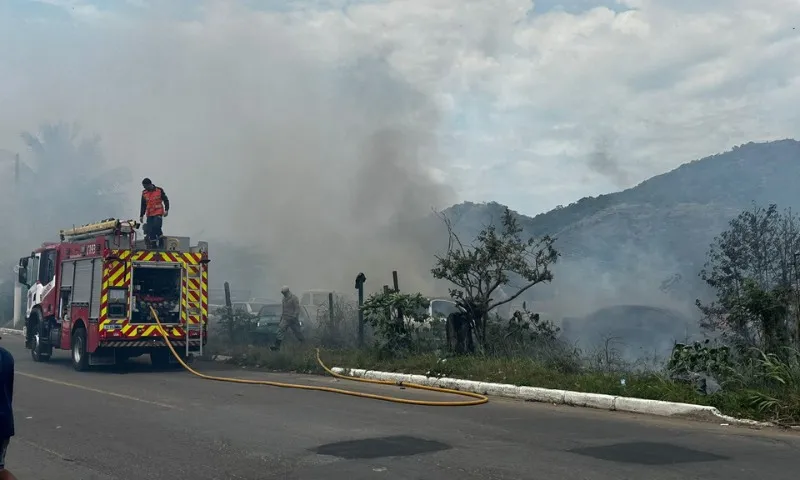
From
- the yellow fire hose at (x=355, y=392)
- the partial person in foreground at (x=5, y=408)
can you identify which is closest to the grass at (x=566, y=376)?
the yellow fire hose at (x=355, y=392)

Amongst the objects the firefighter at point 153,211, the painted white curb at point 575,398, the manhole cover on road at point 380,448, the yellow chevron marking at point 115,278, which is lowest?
the manhole cover on road at point 380,448

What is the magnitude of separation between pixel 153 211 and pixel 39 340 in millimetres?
4565

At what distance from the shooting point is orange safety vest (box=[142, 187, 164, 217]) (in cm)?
1639

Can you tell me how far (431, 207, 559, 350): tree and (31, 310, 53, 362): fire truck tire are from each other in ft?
31.9

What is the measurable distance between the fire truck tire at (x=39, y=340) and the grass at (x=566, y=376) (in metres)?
4.76

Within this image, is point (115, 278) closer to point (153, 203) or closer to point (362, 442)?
point (153, 203)

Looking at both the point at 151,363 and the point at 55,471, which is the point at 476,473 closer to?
the point at 55,471

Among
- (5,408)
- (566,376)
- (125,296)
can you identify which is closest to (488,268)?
(566,376)

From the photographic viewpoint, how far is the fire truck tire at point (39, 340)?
1792 centimetres

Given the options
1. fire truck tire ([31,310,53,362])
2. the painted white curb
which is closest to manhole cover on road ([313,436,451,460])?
the painted white curb

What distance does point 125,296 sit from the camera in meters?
15.4

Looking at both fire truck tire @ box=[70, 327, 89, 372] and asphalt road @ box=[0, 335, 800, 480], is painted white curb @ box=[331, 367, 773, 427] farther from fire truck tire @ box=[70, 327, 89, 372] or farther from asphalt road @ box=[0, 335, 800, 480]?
fire truck tire @ box=[70, 327, 89, 372]

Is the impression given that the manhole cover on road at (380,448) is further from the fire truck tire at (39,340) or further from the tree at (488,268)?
the fire truck tire at (39,340)

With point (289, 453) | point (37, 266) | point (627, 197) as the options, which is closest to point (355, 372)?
point (289, 453)
